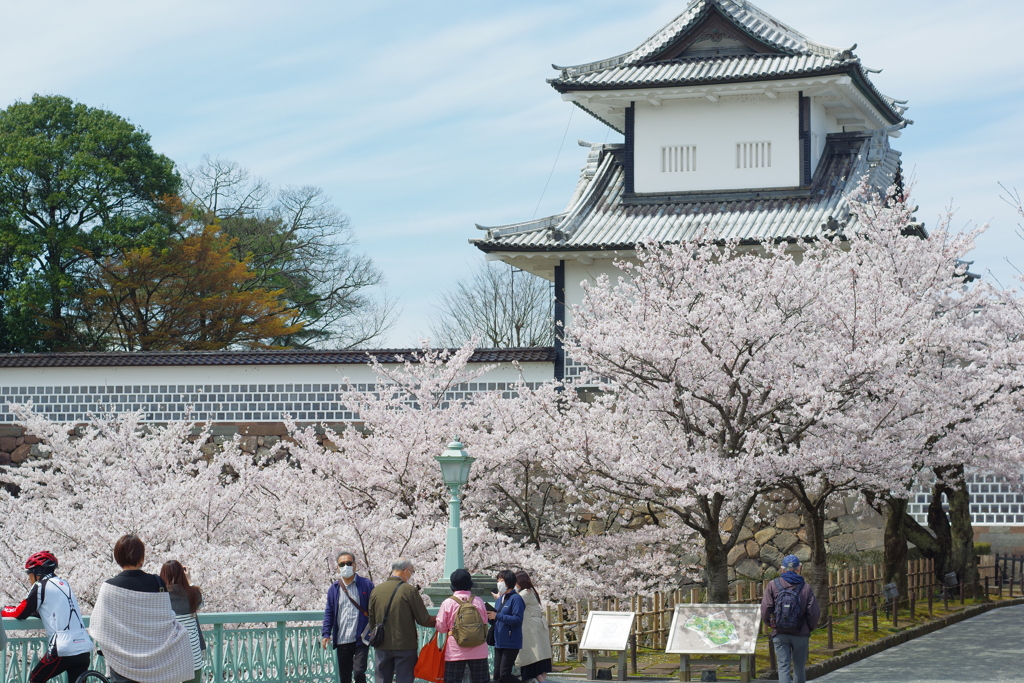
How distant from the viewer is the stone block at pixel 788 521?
21.2m

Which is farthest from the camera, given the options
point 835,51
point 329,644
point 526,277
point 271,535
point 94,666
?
point 526,277

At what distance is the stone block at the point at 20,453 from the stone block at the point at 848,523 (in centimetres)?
1471

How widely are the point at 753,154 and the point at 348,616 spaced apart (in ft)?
51.1

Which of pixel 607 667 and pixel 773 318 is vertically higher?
pixel 773 318

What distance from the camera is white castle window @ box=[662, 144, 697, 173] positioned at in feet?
81.6

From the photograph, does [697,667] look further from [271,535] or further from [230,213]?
[230,213]

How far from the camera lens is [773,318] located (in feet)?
48.7

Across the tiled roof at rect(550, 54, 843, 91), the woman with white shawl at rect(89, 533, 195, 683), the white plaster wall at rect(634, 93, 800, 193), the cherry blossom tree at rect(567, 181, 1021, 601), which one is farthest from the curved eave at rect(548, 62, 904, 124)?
the woman with white shawl at rect(89, 533, 195, 683)

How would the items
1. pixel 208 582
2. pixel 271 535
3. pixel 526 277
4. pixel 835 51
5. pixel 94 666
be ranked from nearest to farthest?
pixel 94 666 < pixel 208 582 < pixel 271 535 < pixel 835 51 < pixel 526 277

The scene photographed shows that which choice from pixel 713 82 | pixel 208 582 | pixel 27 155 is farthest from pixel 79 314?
pixel 208 582

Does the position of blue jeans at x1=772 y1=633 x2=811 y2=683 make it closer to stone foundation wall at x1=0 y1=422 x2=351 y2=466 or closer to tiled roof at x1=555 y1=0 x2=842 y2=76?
stone foundation wall at x1=0 y1=422 x2=351 y2=466

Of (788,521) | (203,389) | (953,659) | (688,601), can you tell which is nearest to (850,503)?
(788,521)

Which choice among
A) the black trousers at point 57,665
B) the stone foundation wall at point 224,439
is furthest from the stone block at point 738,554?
the black trousers at point 57,665

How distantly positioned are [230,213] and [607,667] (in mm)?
36262
